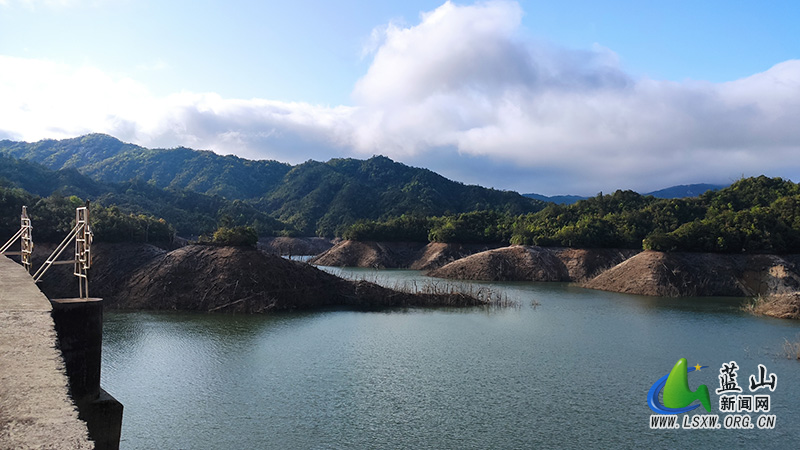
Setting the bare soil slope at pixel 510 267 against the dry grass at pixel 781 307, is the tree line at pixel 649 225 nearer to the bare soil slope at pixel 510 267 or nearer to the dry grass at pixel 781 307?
the bare soil slope at pixel 510 267

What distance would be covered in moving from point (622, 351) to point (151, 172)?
110562mm

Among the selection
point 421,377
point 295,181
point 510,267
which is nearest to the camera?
point 421,377

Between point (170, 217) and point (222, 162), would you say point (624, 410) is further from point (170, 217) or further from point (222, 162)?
point (222, 162)

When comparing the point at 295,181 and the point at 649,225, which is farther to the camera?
the point at 295,181

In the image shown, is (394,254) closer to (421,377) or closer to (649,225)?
(649,225)

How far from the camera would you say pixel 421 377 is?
1300 cm

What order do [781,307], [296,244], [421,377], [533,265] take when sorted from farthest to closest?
[296,244] < [533,265] < [781,307] < [421,377]

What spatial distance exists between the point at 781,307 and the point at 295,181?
94108 millimetres

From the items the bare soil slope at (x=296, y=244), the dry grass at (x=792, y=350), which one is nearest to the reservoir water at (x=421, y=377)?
the dry grass at (x=792, y=350)

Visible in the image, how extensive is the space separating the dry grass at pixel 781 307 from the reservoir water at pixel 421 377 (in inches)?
28.1

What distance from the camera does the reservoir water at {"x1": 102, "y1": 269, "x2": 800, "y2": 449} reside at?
9.49 meters

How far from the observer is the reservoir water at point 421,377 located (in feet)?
31.1

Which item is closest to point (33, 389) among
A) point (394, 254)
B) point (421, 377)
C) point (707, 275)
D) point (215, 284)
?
point (421, 377)

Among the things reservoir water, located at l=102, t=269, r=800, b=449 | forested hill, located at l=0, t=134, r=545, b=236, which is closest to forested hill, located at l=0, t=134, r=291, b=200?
forested hill, located at l=0, t=134, r=545, b=236
